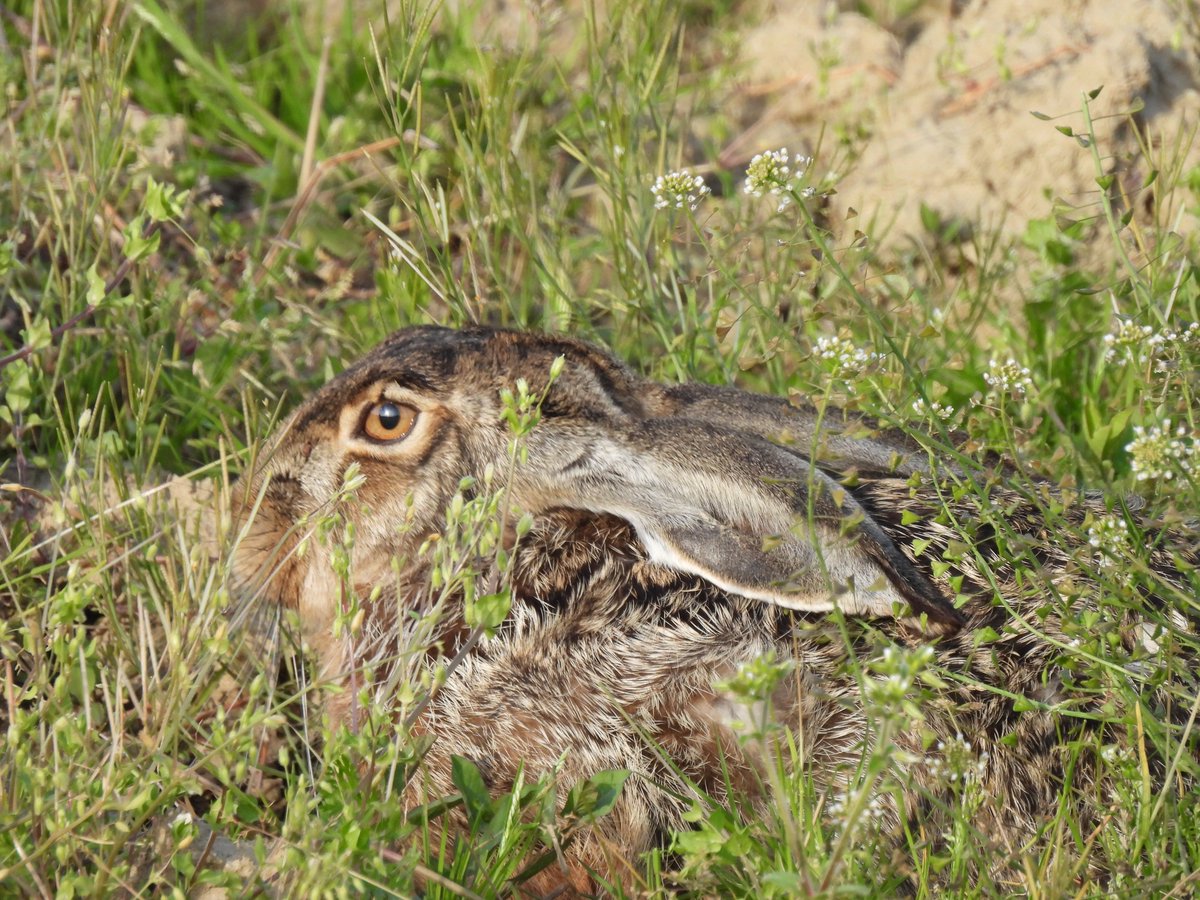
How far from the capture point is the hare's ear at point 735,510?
10.3 ft

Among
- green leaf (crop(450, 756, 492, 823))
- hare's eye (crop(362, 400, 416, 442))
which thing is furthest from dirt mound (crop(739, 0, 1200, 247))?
green leaf (crop(450, 756, 492, 823))

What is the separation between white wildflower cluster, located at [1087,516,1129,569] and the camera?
3182 millimetres

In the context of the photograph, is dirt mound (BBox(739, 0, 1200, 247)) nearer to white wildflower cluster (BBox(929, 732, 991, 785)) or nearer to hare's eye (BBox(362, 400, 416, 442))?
hare's eye (BBox(362, 400, 416, 442))

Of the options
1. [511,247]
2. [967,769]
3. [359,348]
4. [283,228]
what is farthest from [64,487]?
[967,769]

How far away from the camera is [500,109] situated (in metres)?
5.02

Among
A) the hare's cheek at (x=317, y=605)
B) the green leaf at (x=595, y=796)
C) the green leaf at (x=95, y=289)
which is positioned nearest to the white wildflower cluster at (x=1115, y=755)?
the green leaf at (x=595, y=796)

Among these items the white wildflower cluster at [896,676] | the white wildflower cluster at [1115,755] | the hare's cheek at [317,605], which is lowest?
the hare's cheek at [317,605]

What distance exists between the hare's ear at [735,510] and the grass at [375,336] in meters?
0.25

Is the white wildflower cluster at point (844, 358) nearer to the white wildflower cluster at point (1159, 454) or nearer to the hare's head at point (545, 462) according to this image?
the hare's head at point (545, 462)

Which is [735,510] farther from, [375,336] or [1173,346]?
[375,336]

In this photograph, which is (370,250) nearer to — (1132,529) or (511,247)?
(511,247)

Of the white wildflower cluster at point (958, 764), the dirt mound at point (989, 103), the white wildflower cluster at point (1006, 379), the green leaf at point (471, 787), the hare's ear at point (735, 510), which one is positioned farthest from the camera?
the dirt mound at point (989, 103)

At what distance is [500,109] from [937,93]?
2456 millimetres

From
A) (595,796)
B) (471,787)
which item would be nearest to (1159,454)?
(595,796)
